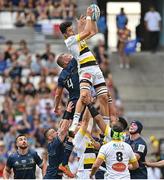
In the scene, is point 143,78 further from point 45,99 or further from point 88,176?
point 88,176

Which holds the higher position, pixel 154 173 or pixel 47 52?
pixel 47 52

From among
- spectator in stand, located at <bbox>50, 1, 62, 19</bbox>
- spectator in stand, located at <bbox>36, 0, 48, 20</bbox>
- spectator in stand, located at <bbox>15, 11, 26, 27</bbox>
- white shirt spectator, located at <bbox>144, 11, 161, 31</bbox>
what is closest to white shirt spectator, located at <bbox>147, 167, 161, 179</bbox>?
spectator in stand, located at <bbox>50, 1, 62, 19</bbox>

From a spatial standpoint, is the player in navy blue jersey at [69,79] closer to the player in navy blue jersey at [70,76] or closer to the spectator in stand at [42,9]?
the player in navy blue jersey at [70,76]

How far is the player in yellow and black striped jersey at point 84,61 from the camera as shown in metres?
19.2

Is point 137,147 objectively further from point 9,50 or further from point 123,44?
point 123,44

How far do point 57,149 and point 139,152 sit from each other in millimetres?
1527

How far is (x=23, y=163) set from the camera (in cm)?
1991

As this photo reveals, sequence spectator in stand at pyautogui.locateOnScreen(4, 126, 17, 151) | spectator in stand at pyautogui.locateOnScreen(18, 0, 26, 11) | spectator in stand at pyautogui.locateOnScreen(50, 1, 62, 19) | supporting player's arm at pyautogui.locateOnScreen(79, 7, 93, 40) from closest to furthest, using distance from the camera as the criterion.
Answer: supporting player's arm at pyautogui.locateOnScreen(79, 7, 93, 40) < spectator in stand at pyautogui.locateOnScreen(4, 126, 17, 151) < spectator in stand at pyautogui.locateOnScreen(50, 1, 62, 19) < spectator in stand at pyautogui.locateOnScreen(18, 0, 26, 11)

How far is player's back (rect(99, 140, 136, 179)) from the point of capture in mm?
18172

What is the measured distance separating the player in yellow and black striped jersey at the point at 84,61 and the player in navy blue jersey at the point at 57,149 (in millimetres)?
Answer: 529

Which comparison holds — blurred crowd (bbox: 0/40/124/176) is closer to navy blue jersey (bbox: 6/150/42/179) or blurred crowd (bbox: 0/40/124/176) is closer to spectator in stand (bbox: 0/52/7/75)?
spectator in stand (bbox: 0/52/7/75)

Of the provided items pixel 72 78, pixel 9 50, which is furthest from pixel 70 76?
pixel 9 50

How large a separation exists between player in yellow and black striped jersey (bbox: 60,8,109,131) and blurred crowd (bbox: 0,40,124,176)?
795 centimetres

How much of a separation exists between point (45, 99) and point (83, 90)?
38.5 ft
